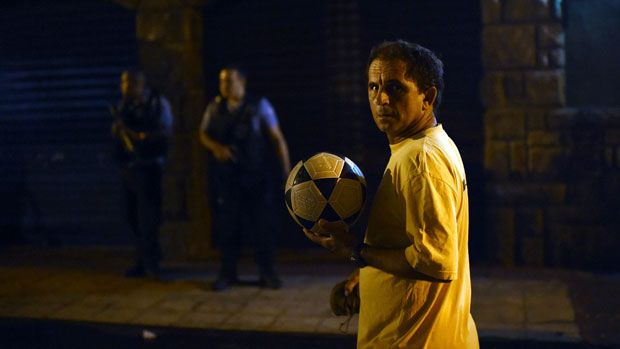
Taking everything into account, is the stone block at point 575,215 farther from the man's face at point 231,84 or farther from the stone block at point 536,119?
the man's face at point 231,84

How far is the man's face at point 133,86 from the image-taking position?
24.9ft

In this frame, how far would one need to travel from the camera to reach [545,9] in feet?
25.4

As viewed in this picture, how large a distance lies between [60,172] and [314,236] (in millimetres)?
7807

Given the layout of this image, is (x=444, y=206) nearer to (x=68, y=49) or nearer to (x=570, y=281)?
(x=570, y=281)

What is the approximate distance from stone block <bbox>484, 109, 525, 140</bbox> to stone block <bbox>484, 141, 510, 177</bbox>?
0.08 m

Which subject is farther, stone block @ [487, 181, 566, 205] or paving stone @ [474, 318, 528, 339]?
stone block @ [487, 181, 566, 205]

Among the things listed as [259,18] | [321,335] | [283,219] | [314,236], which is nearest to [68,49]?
[259,18]

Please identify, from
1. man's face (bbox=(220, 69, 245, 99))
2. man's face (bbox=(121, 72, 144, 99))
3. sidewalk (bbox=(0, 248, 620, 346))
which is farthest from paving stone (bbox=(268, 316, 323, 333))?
man's face (bbox=(121, 72, 144, 99))

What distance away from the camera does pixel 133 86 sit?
761cm

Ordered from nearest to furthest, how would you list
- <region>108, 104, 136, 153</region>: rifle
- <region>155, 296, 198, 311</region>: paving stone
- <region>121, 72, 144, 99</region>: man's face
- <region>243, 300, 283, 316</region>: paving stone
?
<region>243, 300, 283, 316</region>: paving stone, <region>155, 296, 198, 311</region>: paving stone, <region>121, 72, 144, 99</region>: man's face, <region>108, 104, 136, 153</region>: rifle

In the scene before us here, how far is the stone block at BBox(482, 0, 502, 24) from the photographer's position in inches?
309

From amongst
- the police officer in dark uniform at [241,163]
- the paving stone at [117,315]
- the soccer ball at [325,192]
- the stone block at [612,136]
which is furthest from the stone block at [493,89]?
the soccer ball at [325,192]

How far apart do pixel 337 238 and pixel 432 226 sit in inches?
15.3

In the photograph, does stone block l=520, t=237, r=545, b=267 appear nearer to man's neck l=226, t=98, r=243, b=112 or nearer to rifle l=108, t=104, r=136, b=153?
man's neck l=226, t=98, r=243, b=112
